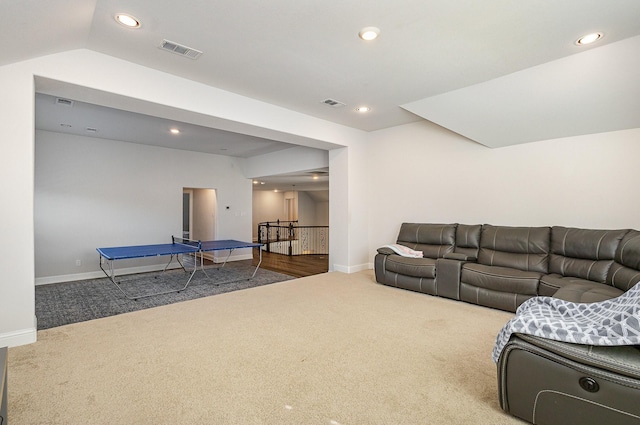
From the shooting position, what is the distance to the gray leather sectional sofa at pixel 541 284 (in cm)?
146

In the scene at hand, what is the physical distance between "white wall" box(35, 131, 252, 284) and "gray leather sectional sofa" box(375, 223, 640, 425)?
199 inches

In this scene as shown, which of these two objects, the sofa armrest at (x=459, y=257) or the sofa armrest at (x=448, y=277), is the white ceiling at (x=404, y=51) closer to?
the sofa armrest at (x=459, y=257)

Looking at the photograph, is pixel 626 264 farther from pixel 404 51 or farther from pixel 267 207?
pixel 267 207

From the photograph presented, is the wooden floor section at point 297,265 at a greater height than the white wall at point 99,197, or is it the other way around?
the white wall at point 99,197

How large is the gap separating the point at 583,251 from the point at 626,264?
0.53 meters

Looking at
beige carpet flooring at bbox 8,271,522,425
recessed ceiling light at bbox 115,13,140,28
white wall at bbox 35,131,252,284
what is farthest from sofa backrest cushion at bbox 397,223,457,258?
white wall at bbox 35,131,252,284

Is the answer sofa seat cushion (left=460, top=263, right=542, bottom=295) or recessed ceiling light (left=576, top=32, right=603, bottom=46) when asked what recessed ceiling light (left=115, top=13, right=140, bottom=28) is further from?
sofa seat cushion (left=460, top=263, right=542, bottom=295)

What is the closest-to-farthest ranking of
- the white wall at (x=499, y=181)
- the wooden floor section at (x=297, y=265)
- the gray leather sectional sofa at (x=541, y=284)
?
the gray leather sectional sofa at (x=541, y=284), the white wall at (x=499, y=181), the wooden floor section at (x=297, y=265)

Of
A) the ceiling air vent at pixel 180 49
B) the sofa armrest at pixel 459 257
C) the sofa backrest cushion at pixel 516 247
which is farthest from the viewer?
the sofa armrest at pixel 459 257

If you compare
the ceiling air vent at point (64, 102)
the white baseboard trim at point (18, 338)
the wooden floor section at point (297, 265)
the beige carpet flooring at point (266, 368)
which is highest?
the ceiling air vent at point (64, 102)

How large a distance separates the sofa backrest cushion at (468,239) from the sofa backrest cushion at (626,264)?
58.2 inches

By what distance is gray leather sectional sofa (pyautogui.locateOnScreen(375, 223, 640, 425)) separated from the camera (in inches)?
57.3

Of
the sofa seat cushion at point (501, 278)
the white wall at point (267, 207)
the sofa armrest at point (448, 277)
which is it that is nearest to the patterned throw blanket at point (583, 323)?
the sofa seat cushion at point (501, 278)

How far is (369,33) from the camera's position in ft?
9.01
